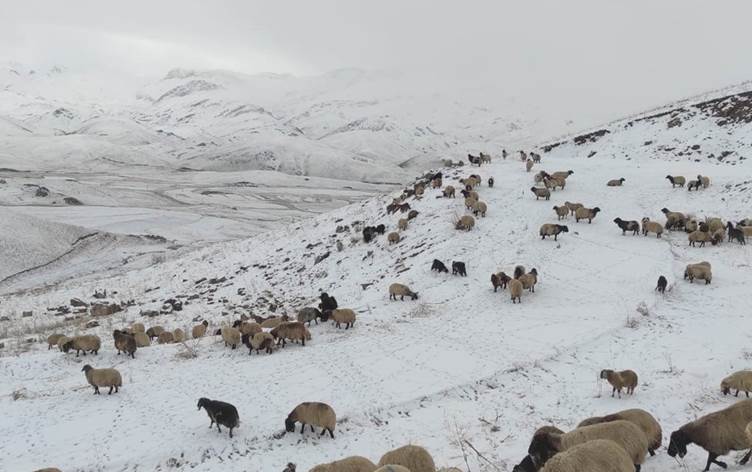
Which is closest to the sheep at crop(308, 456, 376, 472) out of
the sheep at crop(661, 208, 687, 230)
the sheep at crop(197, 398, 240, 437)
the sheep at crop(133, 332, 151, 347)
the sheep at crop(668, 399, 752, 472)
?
the sheep at crop(197, 398, 240, 437)

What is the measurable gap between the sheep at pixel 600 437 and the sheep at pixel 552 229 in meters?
17.0

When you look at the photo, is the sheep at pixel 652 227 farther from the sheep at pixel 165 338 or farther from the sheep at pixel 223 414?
the sheep at pixel 165 338

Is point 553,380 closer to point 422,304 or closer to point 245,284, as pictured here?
point 422,304

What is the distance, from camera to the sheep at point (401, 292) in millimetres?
20814

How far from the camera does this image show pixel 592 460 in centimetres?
671

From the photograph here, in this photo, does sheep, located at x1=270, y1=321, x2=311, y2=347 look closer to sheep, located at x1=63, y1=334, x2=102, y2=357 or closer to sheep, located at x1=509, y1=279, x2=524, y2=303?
sheep, located at x1=63, y1=334, x2=102, y2=357

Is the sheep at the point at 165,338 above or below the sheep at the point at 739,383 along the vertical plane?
below

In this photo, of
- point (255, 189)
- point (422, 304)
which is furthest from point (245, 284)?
point (255, 189)

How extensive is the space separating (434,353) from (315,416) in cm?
523

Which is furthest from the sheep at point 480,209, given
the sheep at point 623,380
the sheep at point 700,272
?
the sheep at point 623,380

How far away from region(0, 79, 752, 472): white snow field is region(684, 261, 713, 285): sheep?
1.12ft

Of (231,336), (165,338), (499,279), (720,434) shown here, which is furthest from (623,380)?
(165,338)

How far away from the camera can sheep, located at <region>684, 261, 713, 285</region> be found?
18.5 metres

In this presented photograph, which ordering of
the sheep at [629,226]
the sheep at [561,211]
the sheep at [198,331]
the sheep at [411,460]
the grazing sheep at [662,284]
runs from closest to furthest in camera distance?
1. the sheep at [411,460]
2. the grazing sheep at [662,284]
3. the sheep at [198,331]
4. the sheep at [629,226]
5. the sheep at [561,211]
